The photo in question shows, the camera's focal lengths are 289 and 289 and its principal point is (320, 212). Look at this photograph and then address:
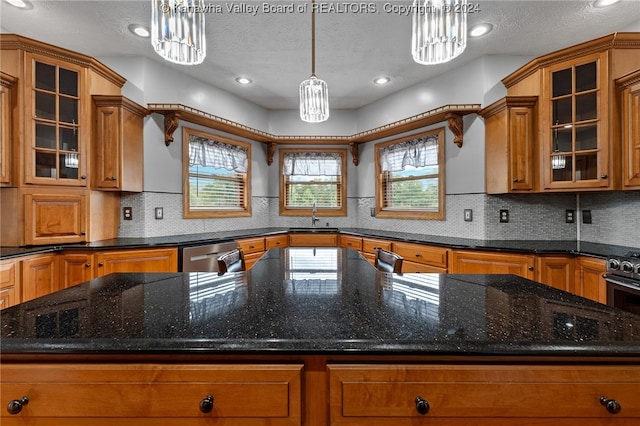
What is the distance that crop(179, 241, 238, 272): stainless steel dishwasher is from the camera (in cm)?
298

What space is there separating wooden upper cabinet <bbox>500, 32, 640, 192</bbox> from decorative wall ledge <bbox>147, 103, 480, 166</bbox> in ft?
2.03

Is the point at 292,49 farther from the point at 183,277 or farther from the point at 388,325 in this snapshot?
the point at 388,325

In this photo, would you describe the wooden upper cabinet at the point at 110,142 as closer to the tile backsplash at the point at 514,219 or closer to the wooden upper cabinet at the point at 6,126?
the tile backsplash at the point at 514,219

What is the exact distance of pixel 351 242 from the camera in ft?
13.1

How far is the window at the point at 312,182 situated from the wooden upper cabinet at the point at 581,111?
95.1 inches

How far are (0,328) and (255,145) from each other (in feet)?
13.1

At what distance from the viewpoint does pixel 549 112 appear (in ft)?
8.84

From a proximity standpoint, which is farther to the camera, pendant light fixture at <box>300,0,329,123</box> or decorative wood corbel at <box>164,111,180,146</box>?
decorative wood corbel at <box>164,111,180,146</box>

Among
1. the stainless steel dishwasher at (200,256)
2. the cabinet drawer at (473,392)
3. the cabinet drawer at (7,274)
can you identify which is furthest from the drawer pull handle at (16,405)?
the stainless steel dishwasher at (200,256)

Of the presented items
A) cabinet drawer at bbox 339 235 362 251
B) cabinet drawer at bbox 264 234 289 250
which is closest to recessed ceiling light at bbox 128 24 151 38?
cabinet drawer at bbox 264 234 289 250

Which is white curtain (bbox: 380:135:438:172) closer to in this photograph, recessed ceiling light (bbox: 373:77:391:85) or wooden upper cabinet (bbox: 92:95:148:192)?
recessed ceiling light (bbox: 373:77:391:85)

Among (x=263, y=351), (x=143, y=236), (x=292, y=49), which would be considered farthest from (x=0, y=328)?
(x=292, y=49)

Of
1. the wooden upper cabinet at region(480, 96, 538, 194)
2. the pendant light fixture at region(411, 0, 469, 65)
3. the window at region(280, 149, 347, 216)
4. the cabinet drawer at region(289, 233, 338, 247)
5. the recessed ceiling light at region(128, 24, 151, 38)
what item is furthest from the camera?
the window at region(280, 149, 347, 216)

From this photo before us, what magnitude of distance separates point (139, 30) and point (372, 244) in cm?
332
